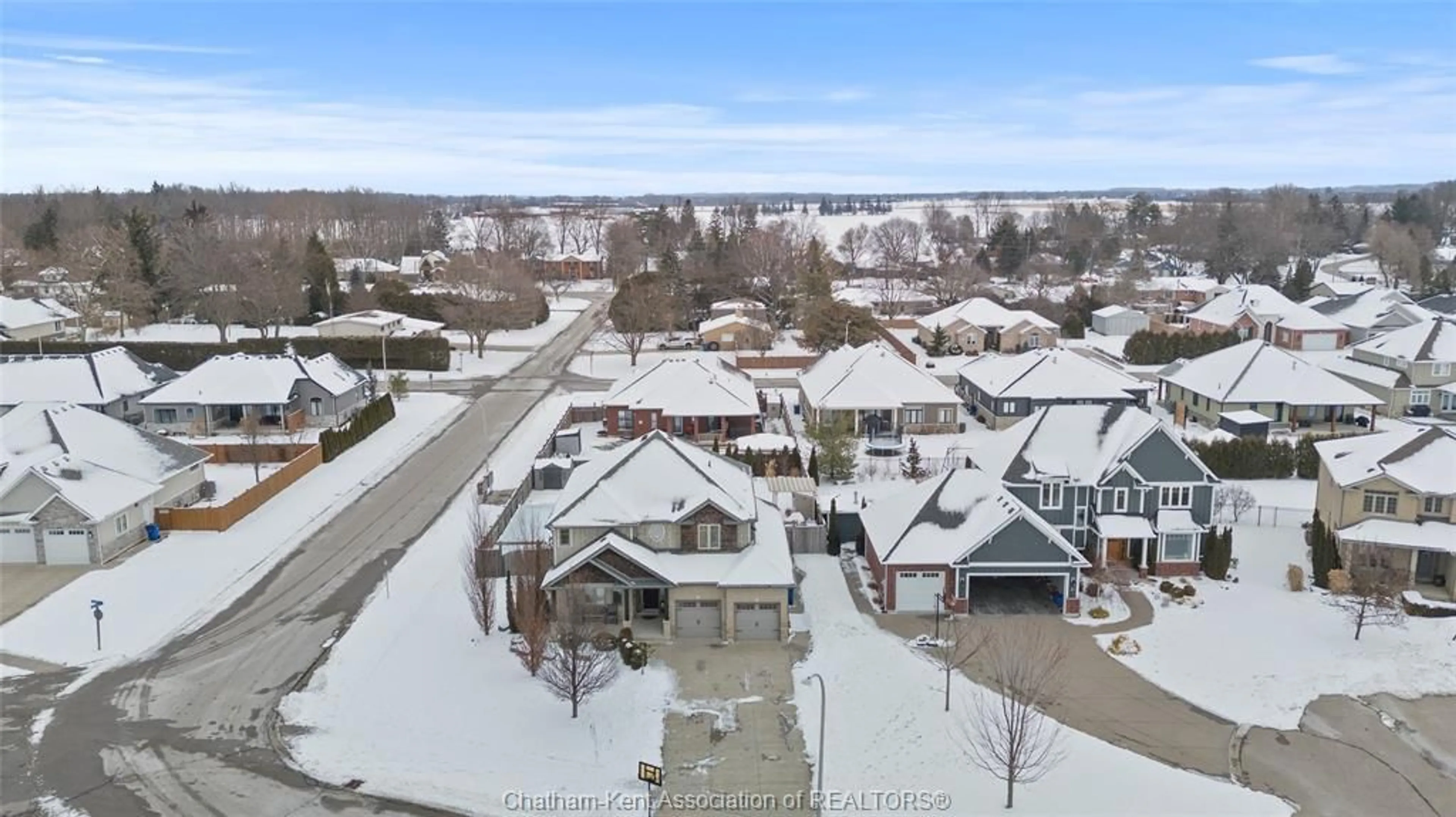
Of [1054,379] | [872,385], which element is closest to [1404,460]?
[1054,379]

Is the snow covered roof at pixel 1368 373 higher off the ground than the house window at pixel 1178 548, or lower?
higher

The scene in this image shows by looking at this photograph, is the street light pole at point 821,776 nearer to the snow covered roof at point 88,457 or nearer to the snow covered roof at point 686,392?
the snow covered roof at point 88,457

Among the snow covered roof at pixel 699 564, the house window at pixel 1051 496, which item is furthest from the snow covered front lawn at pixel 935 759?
the house window at pixel 1051 496

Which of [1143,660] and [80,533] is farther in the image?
[80,533]

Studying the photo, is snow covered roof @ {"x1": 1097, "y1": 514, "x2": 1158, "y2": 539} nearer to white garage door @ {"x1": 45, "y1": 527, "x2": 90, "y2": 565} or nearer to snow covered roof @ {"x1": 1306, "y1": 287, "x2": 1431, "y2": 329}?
white garage door @ {"x1": 45, "y1": 527, "x2": 90, "y2": 565}

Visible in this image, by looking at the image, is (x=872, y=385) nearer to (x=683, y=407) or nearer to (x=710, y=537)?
(x=683, y=407)

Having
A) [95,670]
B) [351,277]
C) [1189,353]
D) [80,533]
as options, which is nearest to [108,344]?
[351,277]

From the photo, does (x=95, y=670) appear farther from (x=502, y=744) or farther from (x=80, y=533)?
(x=502, y=744)
